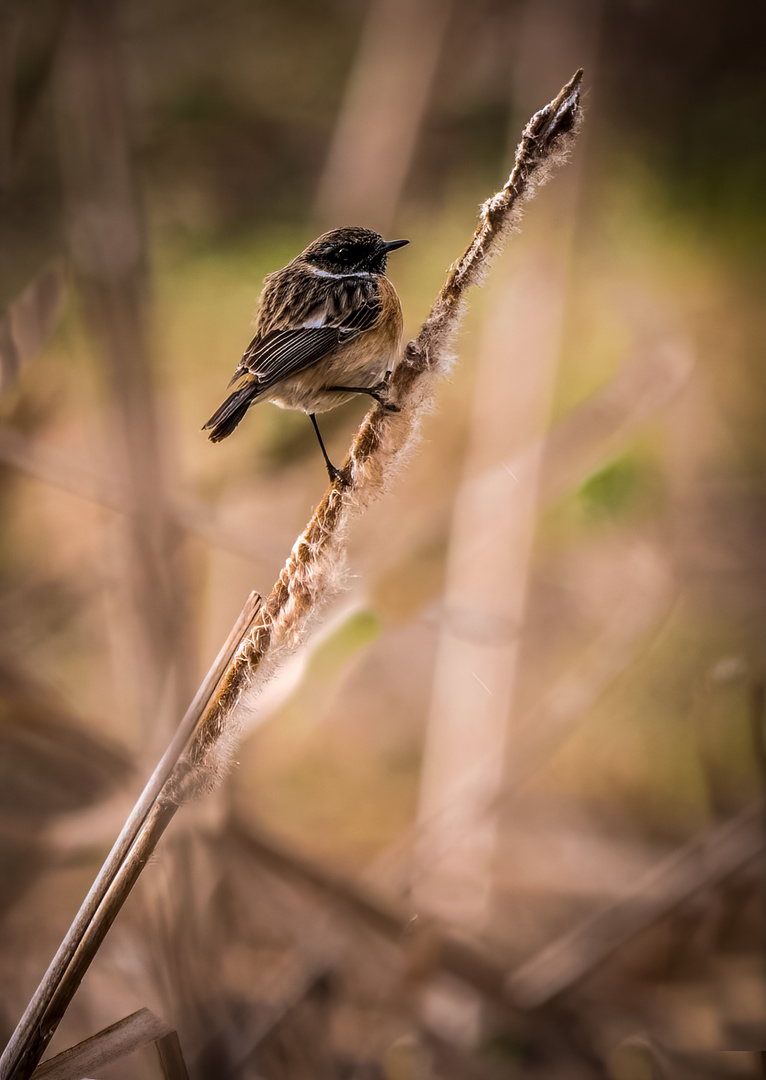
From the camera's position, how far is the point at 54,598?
7.56ft

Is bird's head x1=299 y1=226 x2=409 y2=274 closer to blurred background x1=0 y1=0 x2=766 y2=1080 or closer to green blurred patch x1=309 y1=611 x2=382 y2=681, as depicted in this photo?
blurred background x1=0 y1=0 x2=766 y2=1080

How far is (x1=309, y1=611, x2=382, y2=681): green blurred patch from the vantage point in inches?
72.4

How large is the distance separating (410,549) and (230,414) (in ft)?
2.68

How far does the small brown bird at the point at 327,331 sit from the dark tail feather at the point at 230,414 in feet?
0.05

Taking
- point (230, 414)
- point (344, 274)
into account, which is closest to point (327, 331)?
point (344, 274)

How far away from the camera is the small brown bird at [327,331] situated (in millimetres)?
1489

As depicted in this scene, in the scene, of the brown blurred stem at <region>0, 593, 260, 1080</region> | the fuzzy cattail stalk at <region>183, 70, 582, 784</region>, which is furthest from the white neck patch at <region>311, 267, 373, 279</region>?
the brown blurred stem at <region>0, 593, 260, 1080</region>

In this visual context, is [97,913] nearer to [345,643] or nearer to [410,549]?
[345,643]

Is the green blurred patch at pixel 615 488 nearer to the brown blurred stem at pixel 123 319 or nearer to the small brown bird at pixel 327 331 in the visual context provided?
the small brown bird at pixel 327 331

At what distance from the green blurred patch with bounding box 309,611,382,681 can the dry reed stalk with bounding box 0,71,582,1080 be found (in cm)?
74

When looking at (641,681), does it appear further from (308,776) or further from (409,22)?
(409,22)

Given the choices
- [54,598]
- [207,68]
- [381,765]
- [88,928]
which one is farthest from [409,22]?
[88,928]

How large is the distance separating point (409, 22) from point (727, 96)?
0.99 metres

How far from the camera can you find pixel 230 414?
131 cm
